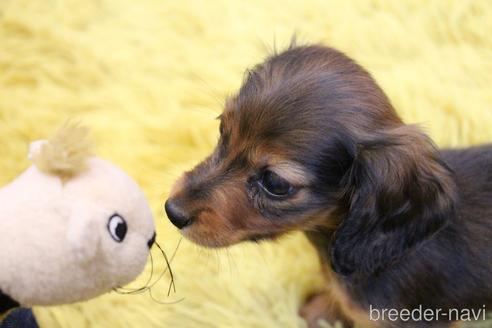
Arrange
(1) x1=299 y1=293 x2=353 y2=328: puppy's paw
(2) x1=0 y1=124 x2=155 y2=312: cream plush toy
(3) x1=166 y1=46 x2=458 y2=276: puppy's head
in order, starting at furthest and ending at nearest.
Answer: (1) x1=299 y1=293 x2=353 y2=328: puppy's paw → (3) x1=166 y1=46 x2=458 y2=276: puppy's head → (2) x1=0 y1=124 x2=155 y2=312: cream plush toy

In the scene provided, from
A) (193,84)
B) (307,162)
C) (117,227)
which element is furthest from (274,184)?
(193,84)

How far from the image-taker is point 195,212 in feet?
4.47

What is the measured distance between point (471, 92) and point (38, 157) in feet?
5.78

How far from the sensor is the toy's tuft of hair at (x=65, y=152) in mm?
1145

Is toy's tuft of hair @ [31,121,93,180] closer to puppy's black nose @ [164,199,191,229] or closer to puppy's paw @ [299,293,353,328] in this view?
puppy's black nose @ [164,199,191,229]

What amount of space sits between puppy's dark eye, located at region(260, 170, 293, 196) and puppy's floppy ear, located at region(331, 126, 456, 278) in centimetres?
14

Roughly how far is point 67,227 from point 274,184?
1.54 ft

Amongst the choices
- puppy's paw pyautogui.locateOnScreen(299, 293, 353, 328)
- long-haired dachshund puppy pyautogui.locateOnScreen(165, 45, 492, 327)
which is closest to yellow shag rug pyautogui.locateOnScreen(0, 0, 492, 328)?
puppy's paw pyautogui.locateOnScreen(299, 293, 353, 328)

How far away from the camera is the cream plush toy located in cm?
108

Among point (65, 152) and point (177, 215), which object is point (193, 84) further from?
point (65, 152)

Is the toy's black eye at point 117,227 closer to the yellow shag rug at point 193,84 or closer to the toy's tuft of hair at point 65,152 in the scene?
the toy's tuft of hair at point 65,152

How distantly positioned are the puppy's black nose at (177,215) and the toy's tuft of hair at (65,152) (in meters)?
0.25

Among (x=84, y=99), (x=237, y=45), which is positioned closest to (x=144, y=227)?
(x=84, y=99)

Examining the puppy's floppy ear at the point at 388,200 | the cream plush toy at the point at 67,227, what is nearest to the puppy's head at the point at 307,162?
the puppy's floppy ear at the point at 388,200
